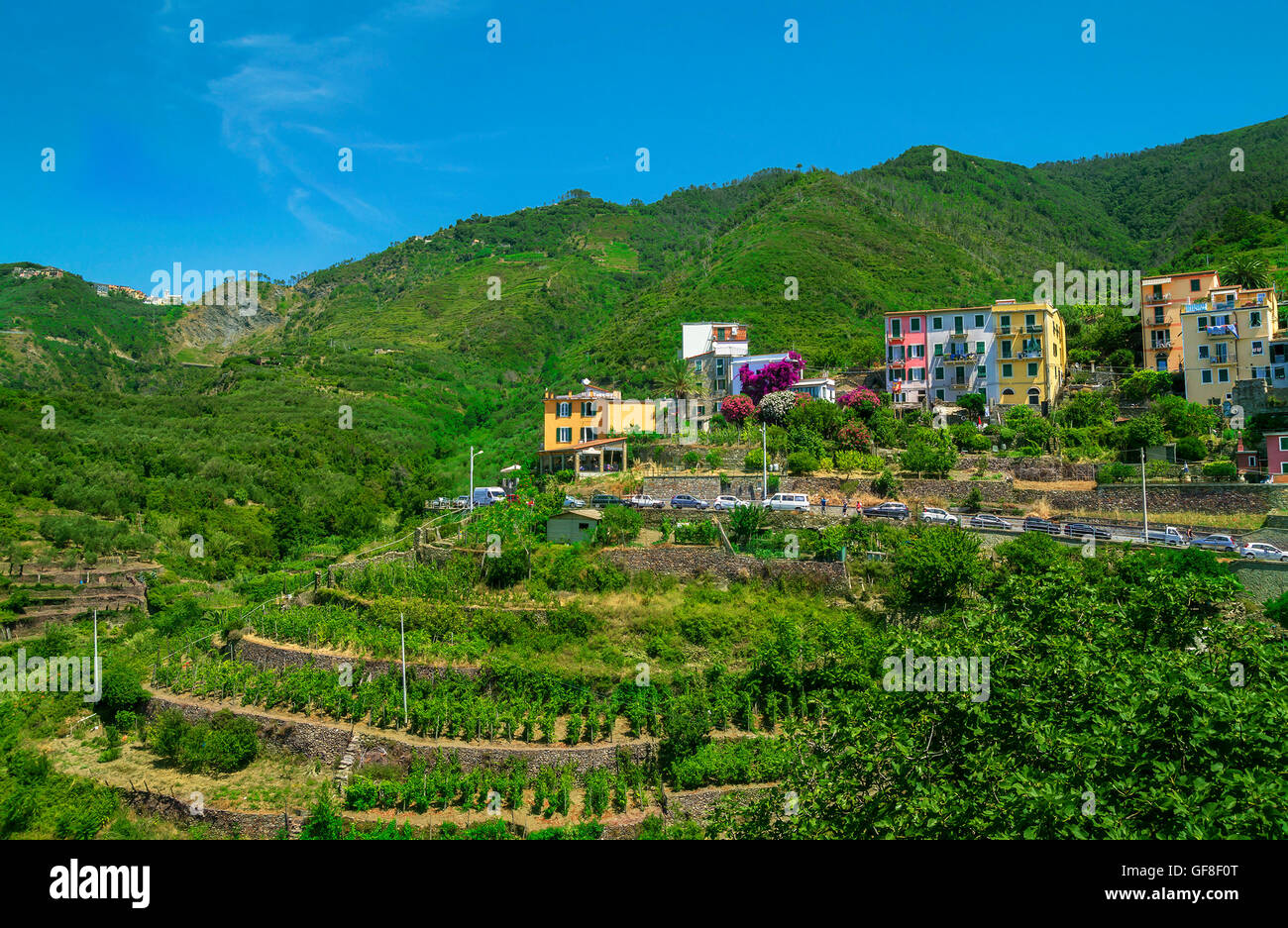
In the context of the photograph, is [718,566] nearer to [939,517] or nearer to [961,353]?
[939,517]

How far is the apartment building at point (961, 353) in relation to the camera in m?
41.4

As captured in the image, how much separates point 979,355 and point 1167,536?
17.0m

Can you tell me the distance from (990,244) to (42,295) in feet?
377

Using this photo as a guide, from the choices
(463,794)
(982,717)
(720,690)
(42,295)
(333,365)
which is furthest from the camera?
(42,295)

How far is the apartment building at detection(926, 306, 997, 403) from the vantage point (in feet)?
136

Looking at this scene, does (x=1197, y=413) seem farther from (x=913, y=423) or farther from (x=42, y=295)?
(x=42, y=295)

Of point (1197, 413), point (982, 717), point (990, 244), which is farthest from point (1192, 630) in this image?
point (990, 244)

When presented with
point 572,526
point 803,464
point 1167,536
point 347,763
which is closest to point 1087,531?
point 1167,536

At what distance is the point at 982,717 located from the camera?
35.3ft

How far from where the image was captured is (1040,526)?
2831cm

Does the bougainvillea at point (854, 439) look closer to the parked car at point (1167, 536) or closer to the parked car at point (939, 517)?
the parked car at point (939, 517)

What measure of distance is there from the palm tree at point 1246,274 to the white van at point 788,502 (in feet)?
105

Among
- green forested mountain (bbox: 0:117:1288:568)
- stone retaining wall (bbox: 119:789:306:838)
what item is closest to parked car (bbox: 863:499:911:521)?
green forested mountain (bbox: 0:117:1288:568)

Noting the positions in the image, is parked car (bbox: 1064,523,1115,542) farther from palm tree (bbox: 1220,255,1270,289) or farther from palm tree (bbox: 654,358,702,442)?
palm tree (bbox: 1220,255,1270,289)
